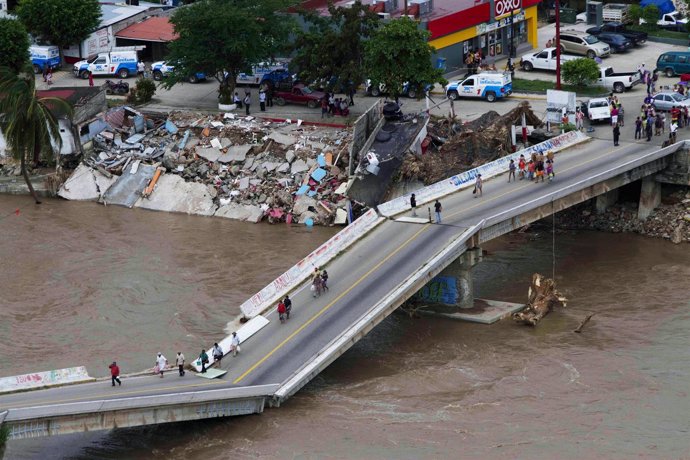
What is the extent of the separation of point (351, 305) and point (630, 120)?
21650 millimetres

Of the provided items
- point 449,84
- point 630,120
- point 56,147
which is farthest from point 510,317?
point 56,147

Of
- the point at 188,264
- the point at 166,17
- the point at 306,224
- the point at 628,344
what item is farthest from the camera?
the point at 166,17

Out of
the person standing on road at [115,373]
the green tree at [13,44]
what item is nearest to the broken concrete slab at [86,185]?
the green tree at [13,44]

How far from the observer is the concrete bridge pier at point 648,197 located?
57.6 meters

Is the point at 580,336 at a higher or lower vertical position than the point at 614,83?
lower

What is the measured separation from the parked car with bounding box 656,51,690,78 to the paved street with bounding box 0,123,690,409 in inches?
476

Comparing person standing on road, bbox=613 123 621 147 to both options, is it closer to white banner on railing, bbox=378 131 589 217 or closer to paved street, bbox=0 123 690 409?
paved street, bbox=0 123 690 409

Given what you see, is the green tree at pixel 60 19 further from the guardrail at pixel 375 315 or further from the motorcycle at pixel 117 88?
the guardrail at pixel 375 315

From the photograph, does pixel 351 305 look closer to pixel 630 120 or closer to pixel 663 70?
pixel 630 120

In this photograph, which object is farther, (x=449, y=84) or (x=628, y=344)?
(x=449, y=84)

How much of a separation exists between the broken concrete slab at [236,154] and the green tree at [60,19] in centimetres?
1966

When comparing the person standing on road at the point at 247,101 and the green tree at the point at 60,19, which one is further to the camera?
the green tree at the point at 60,19

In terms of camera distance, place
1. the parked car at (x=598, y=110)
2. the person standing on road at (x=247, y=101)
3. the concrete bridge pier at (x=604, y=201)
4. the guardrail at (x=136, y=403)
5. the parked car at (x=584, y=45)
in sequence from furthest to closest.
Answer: the parked car at (x=584, y=45)
the person standing on road at (x=247, y=101)
the parked car at (x=598, y=110)
the concrete bridge pier at (x=604, y=201)
the guardrail at (x=136, y=403)

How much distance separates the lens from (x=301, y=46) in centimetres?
6725
